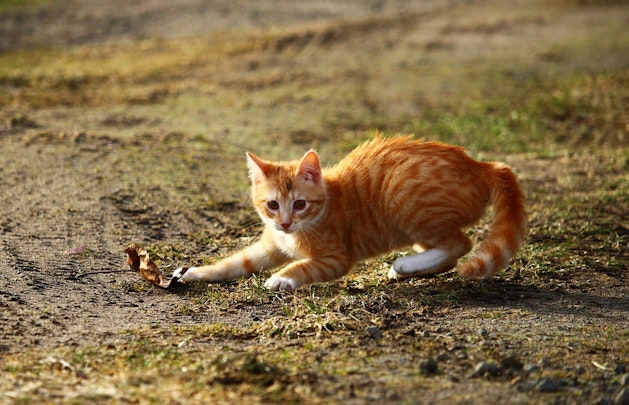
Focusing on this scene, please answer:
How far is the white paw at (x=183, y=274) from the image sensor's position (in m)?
4.66

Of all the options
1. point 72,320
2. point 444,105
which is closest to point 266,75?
point 444,105

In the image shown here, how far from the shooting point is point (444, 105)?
9.04 metres

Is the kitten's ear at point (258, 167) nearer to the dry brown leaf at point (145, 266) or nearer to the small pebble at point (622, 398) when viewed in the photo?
the dry brown leaf at point (145, 266)

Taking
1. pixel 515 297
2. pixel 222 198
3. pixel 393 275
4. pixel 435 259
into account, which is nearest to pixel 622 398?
pixel 515 297

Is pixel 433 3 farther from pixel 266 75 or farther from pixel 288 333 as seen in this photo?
pixel 288 333

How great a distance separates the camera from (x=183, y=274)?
4.69 m

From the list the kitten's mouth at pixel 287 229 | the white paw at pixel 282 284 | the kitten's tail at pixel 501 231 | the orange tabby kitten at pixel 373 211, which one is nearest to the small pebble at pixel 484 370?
the kitten's tail at pixel 501 231

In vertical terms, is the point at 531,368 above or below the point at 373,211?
below

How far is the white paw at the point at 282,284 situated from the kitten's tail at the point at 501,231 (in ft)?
2.70

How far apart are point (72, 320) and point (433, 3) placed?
34.3 ft

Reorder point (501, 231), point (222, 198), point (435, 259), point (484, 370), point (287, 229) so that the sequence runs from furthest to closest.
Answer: point (222, 198), point (287, 229), point (435, 259), point (501, 231), point (484, 370)

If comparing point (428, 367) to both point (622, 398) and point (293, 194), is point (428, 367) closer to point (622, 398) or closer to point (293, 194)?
point (622, 398)

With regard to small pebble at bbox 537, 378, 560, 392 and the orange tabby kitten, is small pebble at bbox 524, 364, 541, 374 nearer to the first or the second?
small pebble at bbox 537, 378, 560, 392

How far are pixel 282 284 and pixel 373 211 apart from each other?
0.65 meters
